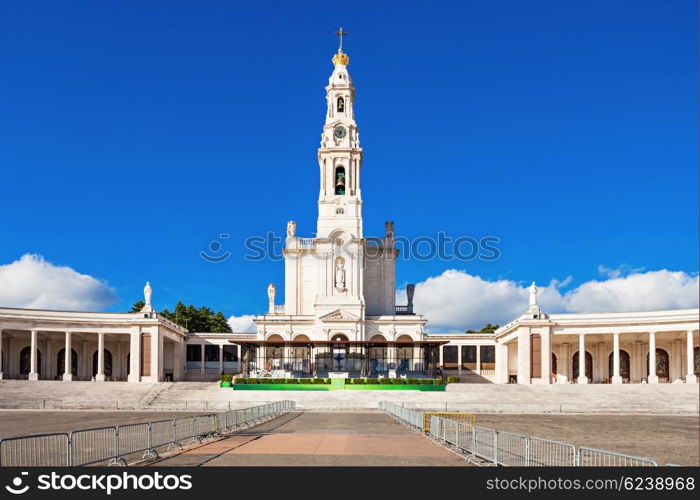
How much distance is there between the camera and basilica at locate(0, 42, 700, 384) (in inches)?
3054

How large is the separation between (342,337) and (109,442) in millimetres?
65393

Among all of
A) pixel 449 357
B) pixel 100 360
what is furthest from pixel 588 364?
pixel 100 360

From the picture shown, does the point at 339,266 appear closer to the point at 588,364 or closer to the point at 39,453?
the point at 588,364

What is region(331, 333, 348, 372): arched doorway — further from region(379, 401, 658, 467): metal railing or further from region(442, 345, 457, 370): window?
region(379, 401, 658, 467): metal railing

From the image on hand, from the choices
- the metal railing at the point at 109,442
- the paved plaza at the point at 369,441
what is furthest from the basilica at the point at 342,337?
the metal railing at the point at 109,442

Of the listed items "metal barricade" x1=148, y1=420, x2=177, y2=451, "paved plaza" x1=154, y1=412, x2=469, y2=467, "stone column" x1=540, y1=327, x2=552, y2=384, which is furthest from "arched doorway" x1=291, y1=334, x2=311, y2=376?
"metal barricade" x1=148, y1=420, x2=177, y2=451

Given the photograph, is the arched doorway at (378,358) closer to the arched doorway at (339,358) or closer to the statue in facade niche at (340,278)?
the arched doorway at (339,358)

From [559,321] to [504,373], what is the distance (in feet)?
38.3

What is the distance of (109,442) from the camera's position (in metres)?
23.5
